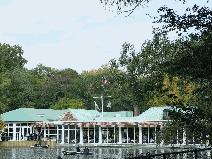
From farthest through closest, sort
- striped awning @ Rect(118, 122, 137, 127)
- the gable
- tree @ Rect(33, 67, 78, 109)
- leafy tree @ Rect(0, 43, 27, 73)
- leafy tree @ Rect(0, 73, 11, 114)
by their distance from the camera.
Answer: leafy tree @ Rect(0, 43, 27, 73), tree @ Rect(33, 67, 78, 109), leafy tree @ Rect(0, 73, 11, 114), the gable, striped awning @ Rect(118, 122, 137, 127)

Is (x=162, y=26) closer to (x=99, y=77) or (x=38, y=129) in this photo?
(x=38, y=129)

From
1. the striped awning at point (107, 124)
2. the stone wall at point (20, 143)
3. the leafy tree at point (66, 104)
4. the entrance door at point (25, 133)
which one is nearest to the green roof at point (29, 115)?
the entrance door at point (25, 133)

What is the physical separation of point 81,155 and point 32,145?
20.3 m

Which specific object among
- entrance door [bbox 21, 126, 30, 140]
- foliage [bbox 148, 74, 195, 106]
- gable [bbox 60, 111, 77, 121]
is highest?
foliage [bbox 148, 74, 195, 106]

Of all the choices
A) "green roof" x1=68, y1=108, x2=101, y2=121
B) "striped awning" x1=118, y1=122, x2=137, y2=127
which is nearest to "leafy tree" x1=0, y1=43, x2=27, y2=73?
"green roof" x1=68, y1=108, x2=101, y2=121

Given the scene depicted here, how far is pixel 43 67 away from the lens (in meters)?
108

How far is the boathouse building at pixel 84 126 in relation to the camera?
198 feet

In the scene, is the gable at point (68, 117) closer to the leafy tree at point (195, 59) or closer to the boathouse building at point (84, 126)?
the boathouse building at point (84, 126)

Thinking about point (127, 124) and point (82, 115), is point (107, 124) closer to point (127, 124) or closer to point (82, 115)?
point (127, 124)

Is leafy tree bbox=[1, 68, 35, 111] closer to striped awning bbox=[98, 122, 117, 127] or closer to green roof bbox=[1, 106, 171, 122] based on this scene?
green roof bbox=[1, 106, 171, 122]

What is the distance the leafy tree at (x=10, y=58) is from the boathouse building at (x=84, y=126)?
26.2 metres

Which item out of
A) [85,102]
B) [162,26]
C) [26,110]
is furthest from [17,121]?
[162,26]

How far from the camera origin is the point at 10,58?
328ft

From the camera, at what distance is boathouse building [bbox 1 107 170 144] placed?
198 feet
